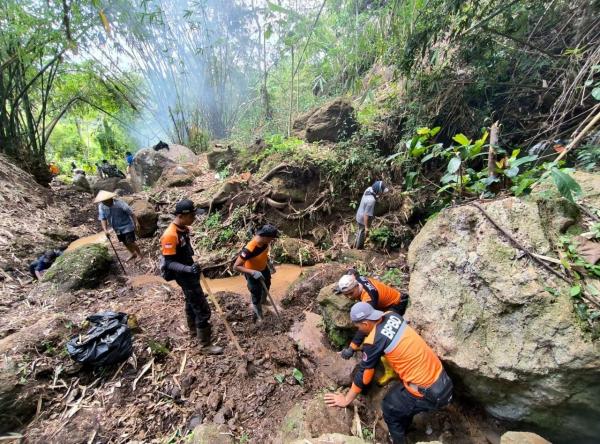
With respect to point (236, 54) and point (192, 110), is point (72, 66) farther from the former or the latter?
point (236, 54)

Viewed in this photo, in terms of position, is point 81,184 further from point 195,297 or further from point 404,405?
point 404,405

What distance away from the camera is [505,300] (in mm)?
2494

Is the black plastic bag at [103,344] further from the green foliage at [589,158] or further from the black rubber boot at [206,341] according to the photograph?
the green foliage at [589,158]

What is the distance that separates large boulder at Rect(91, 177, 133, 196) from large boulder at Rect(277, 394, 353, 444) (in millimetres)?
11105

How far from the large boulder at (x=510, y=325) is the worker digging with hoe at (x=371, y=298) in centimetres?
41

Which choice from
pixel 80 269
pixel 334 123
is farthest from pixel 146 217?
pixel 334 123

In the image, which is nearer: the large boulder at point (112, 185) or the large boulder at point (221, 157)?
the large boulder at point (221, 157)

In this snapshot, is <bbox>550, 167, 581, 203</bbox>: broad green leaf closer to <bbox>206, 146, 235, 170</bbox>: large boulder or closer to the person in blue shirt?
the person in blue shirt

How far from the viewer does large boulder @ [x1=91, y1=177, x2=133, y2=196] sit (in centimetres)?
1127

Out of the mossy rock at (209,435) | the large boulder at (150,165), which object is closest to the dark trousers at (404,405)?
the mossy rock at (209,435)

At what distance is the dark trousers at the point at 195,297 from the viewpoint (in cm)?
334

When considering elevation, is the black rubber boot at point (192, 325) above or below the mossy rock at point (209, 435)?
above

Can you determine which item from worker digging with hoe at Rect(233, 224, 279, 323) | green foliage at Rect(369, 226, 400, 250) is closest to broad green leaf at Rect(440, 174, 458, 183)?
worker digging with hoe at Rect(233, 224, 279, 323)

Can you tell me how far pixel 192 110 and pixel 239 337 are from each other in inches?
467
